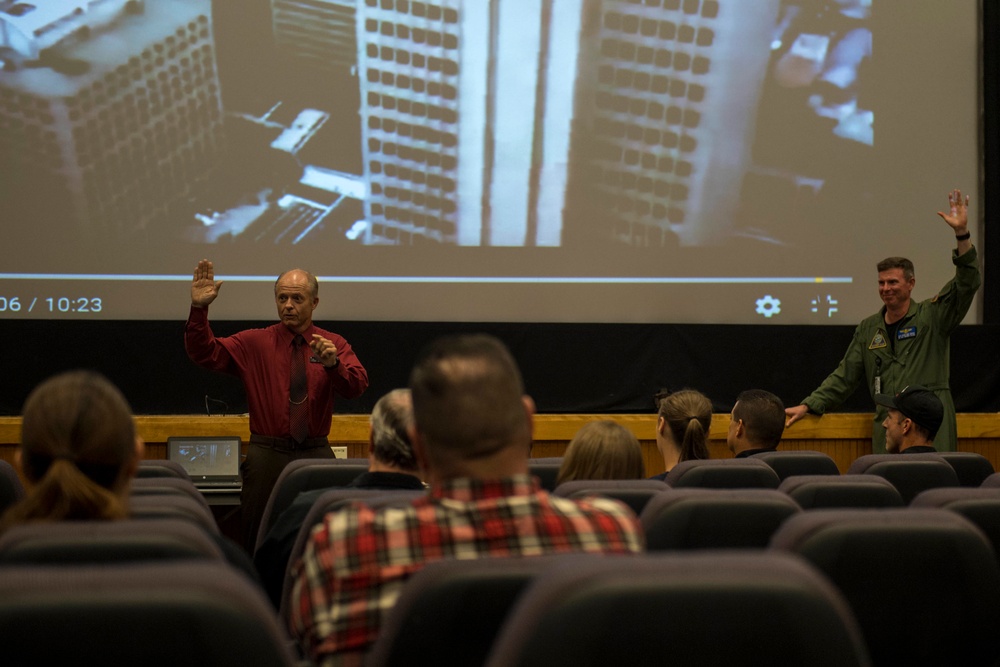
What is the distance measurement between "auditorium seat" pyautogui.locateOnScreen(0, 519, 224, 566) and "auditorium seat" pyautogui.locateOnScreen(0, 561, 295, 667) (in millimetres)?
291

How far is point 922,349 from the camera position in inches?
219

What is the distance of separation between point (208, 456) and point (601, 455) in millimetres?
2879

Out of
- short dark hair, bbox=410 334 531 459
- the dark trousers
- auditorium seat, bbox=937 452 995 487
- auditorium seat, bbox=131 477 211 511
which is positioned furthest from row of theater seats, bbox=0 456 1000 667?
the dark trousers

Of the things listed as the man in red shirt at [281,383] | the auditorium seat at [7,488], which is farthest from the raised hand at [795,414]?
the auditorium seat at [7,488]

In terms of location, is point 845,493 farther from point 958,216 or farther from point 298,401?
point 958,216

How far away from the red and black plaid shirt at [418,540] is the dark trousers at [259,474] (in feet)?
10.3

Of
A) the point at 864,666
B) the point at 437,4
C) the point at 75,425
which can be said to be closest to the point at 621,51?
the point at 437,4

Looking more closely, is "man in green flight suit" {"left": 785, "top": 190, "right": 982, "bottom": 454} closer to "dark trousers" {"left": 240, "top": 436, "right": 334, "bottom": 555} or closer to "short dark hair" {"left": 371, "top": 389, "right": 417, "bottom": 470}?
"dark trousers" {"left": 240, "top": 436, "right": 334, "bottom": 555}

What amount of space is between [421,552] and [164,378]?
4.68 m

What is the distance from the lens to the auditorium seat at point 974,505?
2.09m

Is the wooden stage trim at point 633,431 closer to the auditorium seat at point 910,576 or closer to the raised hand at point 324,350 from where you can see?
the raised hand at point 324,350

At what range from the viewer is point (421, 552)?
143cm

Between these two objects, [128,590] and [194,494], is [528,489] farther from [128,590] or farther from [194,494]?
[194,494]

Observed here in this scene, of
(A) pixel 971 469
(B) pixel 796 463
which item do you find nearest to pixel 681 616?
(B) pixel 796 463
